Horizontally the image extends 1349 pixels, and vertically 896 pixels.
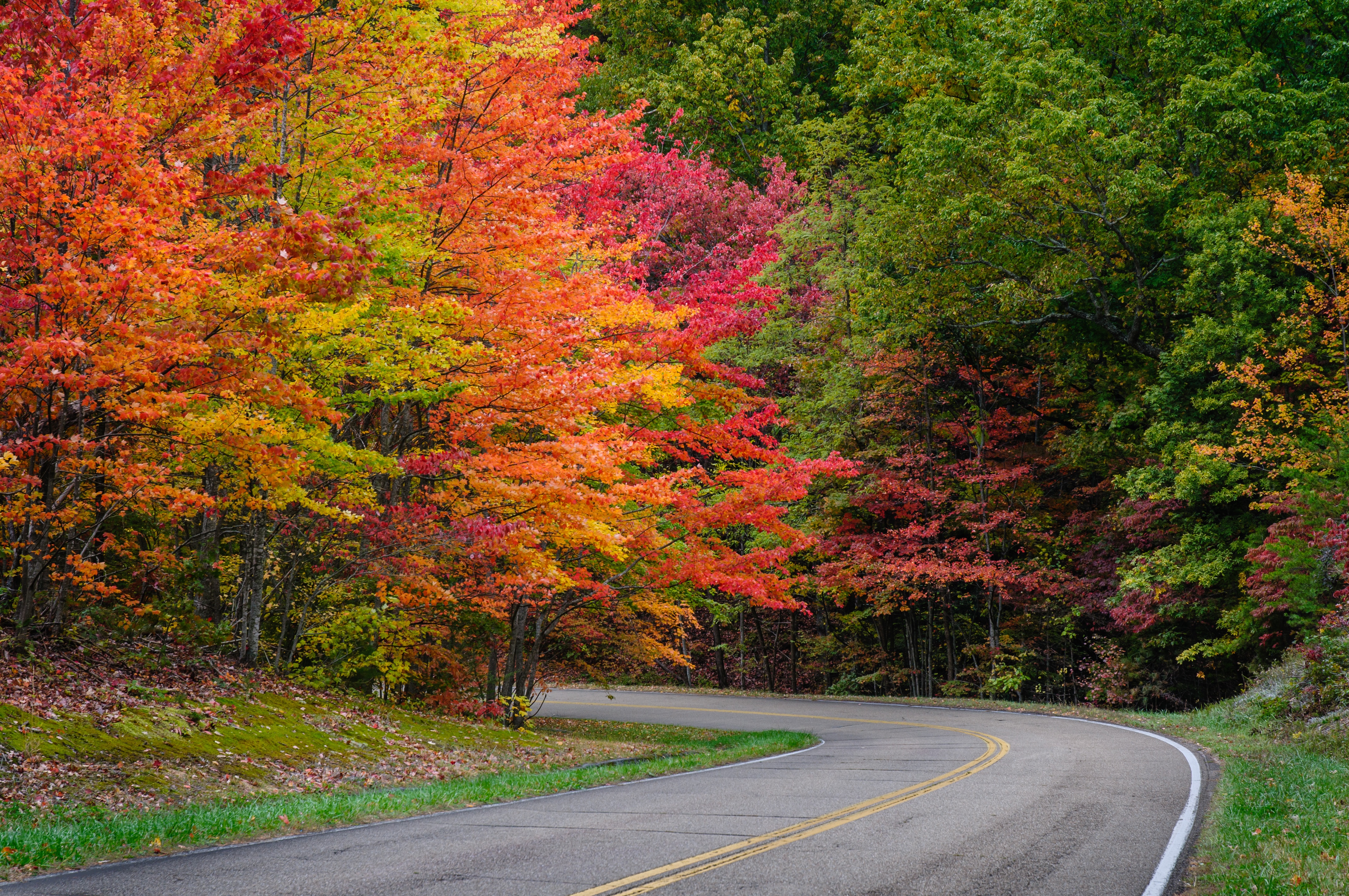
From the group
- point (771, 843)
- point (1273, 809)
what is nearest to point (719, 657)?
point (1273, 809)

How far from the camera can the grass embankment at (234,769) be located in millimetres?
7922

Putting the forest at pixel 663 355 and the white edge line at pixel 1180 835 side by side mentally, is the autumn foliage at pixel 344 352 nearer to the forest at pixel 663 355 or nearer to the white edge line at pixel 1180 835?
the forest at pixel 663 355

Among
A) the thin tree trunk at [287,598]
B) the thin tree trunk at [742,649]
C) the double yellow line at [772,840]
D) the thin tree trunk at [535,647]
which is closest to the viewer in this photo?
the double yellow line at [772,840]

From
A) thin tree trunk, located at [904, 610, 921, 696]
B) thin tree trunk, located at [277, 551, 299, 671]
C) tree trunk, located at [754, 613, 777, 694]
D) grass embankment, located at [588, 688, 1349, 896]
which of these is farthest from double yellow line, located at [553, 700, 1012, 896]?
tree trunk, located at [754, 613, 777, 694]

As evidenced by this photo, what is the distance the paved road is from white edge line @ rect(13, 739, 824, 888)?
0.19ft

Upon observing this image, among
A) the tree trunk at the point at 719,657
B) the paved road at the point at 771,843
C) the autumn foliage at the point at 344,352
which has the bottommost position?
the tree trunk at the point at 719,657

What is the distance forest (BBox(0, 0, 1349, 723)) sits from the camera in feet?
35.1

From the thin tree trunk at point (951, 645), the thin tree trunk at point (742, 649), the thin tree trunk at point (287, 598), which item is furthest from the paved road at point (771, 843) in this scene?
the thin tree trunk at point (742, 649)

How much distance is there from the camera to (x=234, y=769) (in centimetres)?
1087

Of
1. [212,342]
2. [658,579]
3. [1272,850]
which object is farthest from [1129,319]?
[212,342]

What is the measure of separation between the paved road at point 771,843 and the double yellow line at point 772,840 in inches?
1.0

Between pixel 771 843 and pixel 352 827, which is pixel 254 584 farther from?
pixel 771 843

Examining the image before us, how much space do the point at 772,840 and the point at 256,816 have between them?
4430mm

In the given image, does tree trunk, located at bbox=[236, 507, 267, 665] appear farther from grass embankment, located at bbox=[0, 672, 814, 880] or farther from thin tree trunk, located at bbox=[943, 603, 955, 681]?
thin tree trunk, located at bbox=[943, 603, 955, 681]
